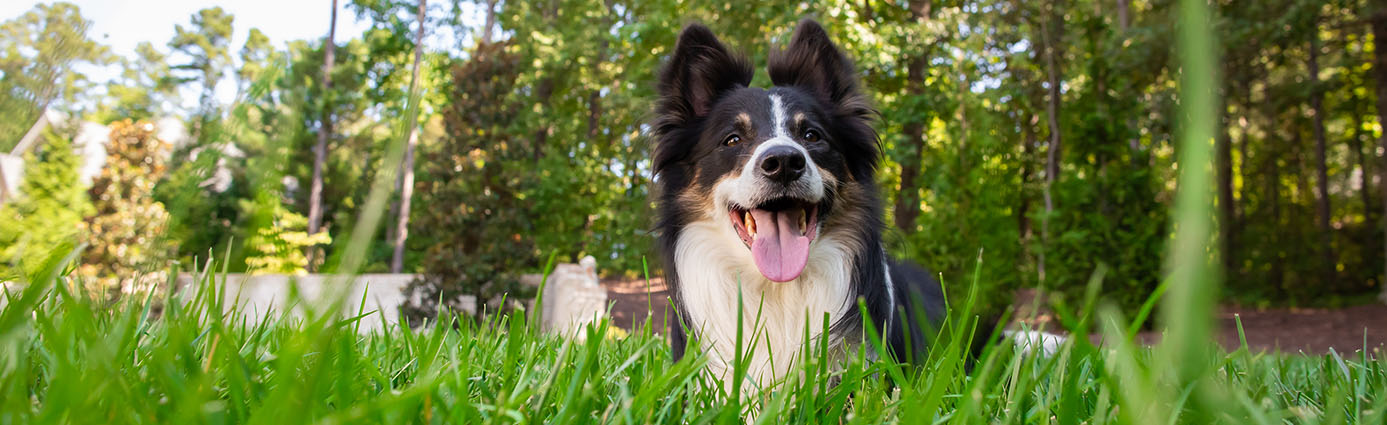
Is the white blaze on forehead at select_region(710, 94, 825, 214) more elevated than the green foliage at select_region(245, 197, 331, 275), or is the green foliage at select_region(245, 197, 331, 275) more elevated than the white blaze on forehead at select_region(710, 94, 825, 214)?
the white blaze on forehead at select_region(710, 94, 825, 214)

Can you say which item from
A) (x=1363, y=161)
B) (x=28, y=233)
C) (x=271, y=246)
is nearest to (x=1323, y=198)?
(x=1363, y=161)

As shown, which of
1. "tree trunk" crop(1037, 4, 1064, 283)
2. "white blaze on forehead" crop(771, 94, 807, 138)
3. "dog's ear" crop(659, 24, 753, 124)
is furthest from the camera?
"tree trunk" crop(1037, 4, 1064, 283)

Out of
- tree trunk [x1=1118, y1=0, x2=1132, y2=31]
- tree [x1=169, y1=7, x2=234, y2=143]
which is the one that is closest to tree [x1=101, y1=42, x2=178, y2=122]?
tree [x1=169, y1=7, x2=234, y2=143]

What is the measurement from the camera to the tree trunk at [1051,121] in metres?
11.7

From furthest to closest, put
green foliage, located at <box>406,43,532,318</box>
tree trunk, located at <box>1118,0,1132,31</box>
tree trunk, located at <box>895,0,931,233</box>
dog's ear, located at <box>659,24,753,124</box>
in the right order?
tree trunk, located at <box>1118,0,1132,31</box>, tree trunk, located at <box>895,0,931,233</box>, green foliage, located at <box>406,43,532,318</box>, dog's ear, located at <box>659,24,753,124</box>

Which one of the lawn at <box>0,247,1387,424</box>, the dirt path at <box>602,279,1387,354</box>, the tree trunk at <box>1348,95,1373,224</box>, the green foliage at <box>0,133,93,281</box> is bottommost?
the dirt path at <box>602,279,1387,354</box>

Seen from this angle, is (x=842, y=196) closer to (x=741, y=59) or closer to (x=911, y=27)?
(x=741, y=59)

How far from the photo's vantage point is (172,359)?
2.97 feet

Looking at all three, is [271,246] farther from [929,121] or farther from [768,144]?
[929,121]

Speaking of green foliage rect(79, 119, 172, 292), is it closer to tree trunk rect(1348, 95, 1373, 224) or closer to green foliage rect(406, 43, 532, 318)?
Result: green foliage rect(406, 43, 532, 318)

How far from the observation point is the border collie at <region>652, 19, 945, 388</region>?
2.83 meters

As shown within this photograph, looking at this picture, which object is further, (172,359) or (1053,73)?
(1053,73)

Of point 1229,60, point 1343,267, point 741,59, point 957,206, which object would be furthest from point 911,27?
point 1343,267

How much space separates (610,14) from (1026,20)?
31.4 ft
